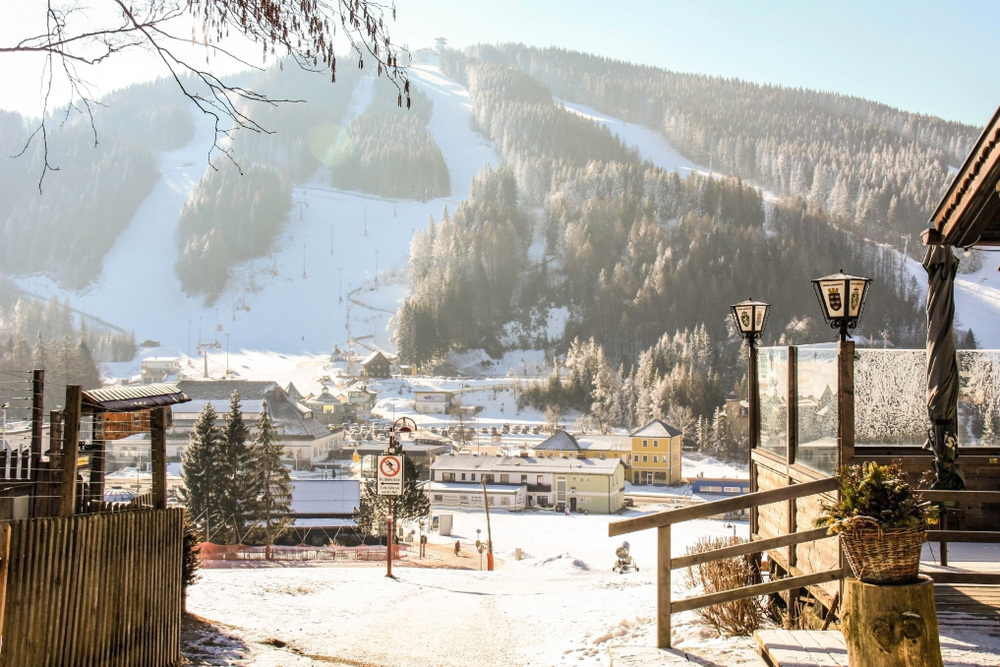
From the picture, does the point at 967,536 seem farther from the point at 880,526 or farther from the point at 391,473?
the point at 391,473

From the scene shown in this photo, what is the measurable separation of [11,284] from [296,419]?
9893 centimetres

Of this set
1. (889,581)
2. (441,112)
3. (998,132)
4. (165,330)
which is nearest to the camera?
(889,581)

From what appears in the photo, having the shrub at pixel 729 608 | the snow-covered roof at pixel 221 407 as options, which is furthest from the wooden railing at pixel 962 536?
the snow-covered roof at pixel 221 407

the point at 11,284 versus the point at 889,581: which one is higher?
the point at 11,284

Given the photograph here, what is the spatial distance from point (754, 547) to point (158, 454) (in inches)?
154

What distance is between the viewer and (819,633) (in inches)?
151

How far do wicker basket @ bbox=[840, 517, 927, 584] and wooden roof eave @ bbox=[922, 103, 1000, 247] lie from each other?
2.89 metres

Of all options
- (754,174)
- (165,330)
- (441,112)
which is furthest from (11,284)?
(754,174)

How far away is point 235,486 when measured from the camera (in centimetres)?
2334

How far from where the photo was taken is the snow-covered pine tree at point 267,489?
76.7ft

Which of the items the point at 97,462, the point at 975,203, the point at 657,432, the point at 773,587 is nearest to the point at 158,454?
the point at 97,462

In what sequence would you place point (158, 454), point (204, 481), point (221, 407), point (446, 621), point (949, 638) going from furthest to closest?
point (221, 407) < point (204, 481) < point (446, 621) < point (158, 454) < point (949, 638)

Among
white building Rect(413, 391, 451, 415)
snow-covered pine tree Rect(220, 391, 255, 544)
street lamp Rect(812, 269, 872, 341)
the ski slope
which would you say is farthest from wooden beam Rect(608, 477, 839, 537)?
the ski slope

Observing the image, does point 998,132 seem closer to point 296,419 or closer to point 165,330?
point 296,419
